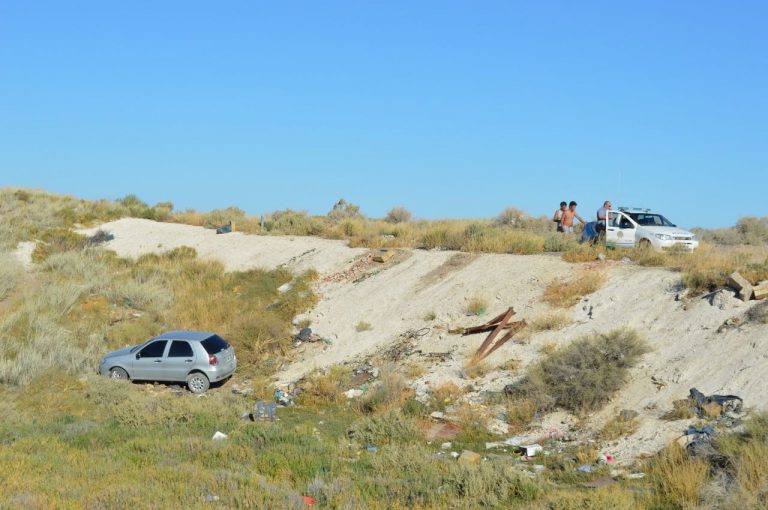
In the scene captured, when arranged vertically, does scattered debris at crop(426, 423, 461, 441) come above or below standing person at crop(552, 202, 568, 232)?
below

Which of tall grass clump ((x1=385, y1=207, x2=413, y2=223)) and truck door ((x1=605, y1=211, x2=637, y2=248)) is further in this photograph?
tall grass clump ((x1=385, y1=207, x2=413, y2=223))

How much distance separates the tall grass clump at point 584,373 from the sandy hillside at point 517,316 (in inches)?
12.5

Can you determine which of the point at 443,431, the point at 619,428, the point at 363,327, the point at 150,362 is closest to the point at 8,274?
the point at 150,362

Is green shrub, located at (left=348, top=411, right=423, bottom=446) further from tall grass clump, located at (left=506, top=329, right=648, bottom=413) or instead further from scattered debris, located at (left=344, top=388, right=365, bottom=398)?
scattered debris, located at (left=344, top=388, right=365, bottom=398)

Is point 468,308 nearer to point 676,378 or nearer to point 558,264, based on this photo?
point 558,264

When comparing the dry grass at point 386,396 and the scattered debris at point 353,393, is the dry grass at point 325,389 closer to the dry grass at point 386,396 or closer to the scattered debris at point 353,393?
the scattered debris at point 353,393

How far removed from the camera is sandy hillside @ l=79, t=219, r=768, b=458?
14516mm

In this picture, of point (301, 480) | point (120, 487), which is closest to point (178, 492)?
point (120, 487)

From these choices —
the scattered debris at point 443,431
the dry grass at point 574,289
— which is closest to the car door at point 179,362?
the scattered debris at point 443,431

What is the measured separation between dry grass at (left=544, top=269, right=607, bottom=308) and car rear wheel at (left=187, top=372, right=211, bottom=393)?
914 cm

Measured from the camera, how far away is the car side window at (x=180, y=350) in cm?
1878

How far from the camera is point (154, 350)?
62.3 ft

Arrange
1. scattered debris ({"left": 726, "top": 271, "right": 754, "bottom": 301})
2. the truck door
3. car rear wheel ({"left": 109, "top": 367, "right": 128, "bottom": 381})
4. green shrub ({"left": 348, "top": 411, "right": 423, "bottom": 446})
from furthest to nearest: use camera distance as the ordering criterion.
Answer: the truck door
car rear wheel ({"left": 109, "top": 367, "right": 128, "bottom": 381})
scattered debris ({"left": 726, "top": 271, "right": 754, "bottom": 301})
green shrub ({"left": 348, "top": 411, "right": 423, "bottom": 446})

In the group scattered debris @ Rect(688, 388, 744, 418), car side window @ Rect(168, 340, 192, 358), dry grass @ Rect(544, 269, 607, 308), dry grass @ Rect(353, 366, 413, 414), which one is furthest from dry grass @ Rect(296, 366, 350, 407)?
scattered debris @ Rect(688, 388, 744, 418)
